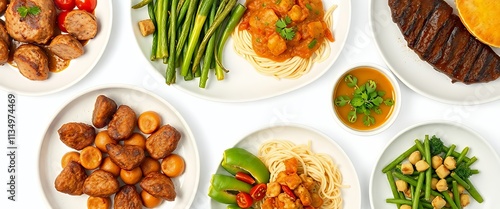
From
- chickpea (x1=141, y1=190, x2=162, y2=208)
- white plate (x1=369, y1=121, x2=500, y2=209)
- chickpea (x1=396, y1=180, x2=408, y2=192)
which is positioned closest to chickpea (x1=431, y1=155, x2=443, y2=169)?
white plate (x1=369, y1=121, x2=500, y2=209)

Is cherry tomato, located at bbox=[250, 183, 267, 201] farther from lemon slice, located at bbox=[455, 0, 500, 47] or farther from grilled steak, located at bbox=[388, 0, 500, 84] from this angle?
lemon slice, located at bbox=[455, 0, 500, 47]

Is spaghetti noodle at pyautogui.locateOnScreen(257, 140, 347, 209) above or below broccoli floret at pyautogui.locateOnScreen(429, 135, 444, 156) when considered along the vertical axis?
below

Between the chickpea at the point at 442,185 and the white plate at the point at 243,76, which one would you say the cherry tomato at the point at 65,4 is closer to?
the white plate at the point at 243,76

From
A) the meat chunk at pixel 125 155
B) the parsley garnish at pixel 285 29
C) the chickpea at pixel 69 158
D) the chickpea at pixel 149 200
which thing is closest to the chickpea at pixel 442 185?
the parsley garnish at pixel 285 29

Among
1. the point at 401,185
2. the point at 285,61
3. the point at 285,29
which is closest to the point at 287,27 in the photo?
the point at 285,29

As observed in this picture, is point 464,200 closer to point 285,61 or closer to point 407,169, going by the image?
point 407,169

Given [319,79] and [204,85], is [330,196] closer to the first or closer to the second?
[319,79]
